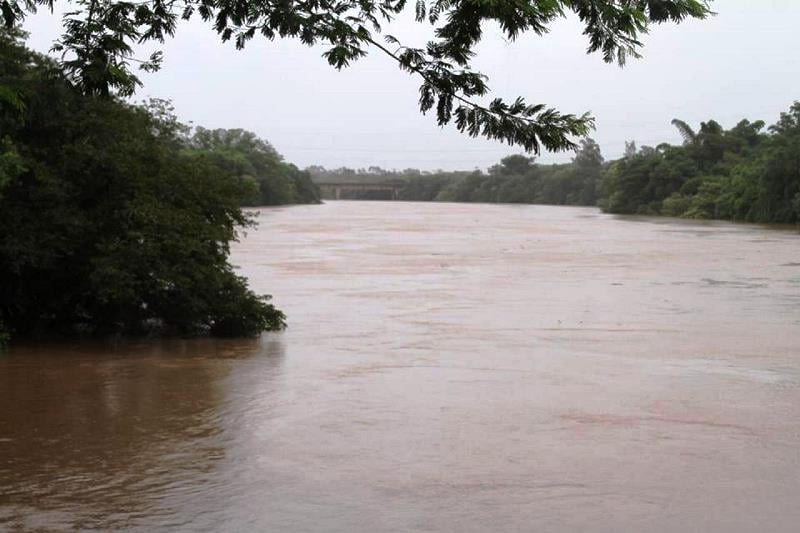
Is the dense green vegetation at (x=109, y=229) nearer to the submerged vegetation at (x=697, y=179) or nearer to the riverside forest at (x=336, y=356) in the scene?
the riverside forest at (x=336, y=356)

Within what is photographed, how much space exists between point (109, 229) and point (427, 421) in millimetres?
6540

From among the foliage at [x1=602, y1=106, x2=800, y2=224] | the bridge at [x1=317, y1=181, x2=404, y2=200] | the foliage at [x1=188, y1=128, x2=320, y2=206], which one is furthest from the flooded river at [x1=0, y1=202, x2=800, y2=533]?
the bridge at [x1=317, y1=181, x2=404, y2=200]

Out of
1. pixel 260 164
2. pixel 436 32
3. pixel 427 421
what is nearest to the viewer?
pixel 436 32

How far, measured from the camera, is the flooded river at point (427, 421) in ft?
24.0

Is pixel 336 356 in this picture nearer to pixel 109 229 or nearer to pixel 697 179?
pixel 109 229

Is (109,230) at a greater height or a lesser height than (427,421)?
greater

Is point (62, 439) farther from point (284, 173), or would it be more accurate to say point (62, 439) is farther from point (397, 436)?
point (284, 173)

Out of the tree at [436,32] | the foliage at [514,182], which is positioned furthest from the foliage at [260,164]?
the tree at [436,32]

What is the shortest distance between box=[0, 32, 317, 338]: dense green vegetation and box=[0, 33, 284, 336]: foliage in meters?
0.02

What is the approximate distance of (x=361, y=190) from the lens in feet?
474

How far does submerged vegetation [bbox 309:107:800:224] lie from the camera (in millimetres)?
56156

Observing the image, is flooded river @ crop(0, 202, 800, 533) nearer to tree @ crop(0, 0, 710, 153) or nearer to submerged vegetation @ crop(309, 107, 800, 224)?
tree @ crop(0, 0, 710, 153)

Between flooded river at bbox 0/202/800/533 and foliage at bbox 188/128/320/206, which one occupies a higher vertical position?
foliage at bbox 188/128/320/206

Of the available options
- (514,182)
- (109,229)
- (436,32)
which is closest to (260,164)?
(514,182)
